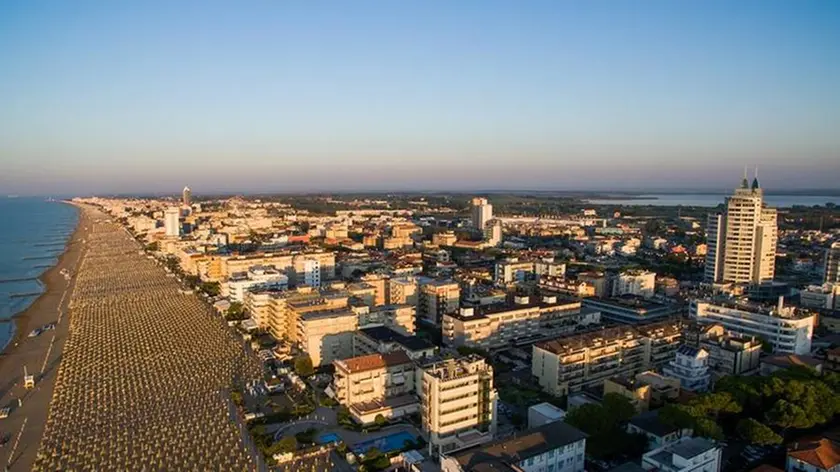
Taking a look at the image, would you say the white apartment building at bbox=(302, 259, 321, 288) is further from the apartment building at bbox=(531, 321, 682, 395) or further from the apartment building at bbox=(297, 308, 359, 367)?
the apartment building at bbox=(531, 321, 682, 395)

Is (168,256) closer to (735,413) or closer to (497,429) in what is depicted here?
(497,429)

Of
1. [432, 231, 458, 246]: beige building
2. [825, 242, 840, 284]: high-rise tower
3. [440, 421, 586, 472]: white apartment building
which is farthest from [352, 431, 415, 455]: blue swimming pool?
[432, 231, 458, 246]: beige building

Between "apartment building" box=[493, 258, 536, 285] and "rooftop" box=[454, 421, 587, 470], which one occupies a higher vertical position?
"rooftop" box=[454, 421, 587, 470]

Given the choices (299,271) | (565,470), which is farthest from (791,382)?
(299,271)

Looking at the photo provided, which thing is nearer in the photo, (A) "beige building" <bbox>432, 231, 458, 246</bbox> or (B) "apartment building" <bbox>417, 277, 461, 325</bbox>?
(B) "apartment building" <bbox>417, 277, 461, 325</bbox>

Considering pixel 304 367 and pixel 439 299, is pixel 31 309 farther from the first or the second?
pixel 439 299

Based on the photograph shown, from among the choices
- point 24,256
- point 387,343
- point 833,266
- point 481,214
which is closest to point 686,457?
point 387,343

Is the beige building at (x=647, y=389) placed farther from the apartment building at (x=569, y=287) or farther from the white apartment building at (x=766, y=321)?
the apartment building at (x=569, y=287)
